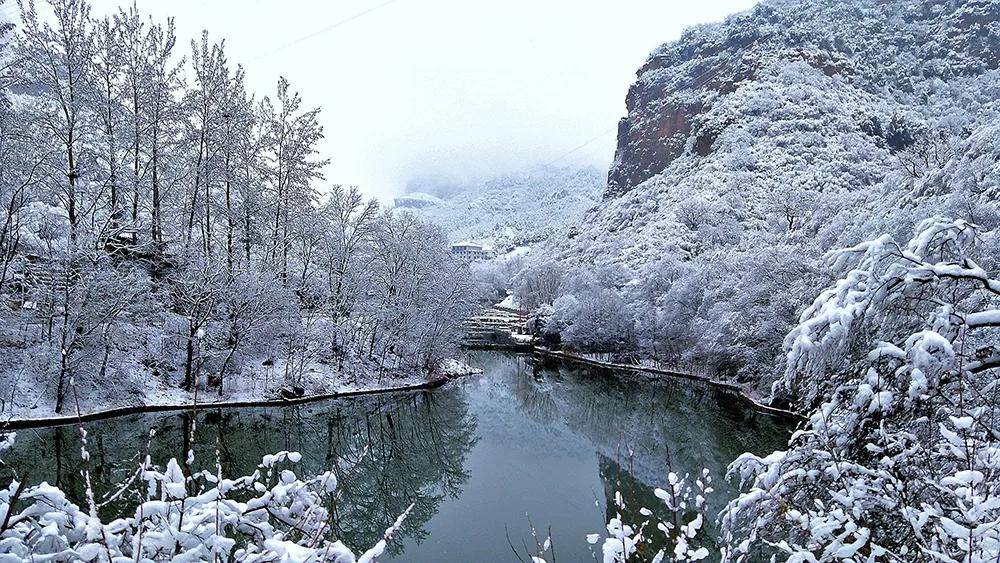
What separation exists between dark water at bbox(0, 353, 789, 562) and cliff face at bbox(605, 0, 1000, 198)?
253 feet

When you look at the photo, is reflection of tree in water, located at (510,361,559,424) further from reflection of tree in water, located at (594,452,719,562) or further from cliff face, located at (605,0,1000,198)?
cliff face, located at (605,0,1000,198)

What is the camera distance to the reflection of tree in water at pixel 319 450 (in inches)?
492

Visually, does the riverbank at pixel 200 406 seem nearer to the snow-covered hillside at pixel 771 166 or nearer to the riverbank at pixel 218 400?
the riverbank at pixel 218 400

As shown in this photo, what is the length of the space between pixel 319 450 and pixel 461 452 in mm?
4913

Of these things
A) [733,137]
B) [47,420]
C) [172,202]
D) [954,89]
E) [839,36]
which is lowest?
[47,420]

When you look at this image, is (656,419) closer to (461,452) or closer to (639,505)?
(461,452)

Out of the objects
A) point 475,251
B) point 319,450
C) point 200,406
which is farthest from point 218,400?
point 475,251

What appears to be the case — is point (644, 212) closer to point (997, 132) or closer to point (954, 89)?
point (954, 89)

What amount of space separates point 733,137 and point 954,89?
4172 cm

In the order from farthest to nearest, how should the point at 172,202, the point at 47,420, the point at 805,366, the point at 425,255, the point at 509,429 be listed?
the point at 425,255 → the point at 172,202 → the point at 509,429 → the point at 47,420 → the point at 805,366

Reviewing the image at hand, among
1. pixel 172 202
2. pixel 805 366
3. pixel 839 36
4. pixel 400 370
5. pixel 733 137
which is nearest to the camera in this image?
pixel 805 366

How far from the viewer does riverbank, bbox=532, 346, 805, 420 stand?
85.0 ft

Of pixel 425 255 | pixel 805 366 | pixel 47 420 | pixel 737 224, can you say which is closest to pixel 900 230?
pixel 805 366

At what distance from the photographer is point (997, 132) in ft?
60.5
